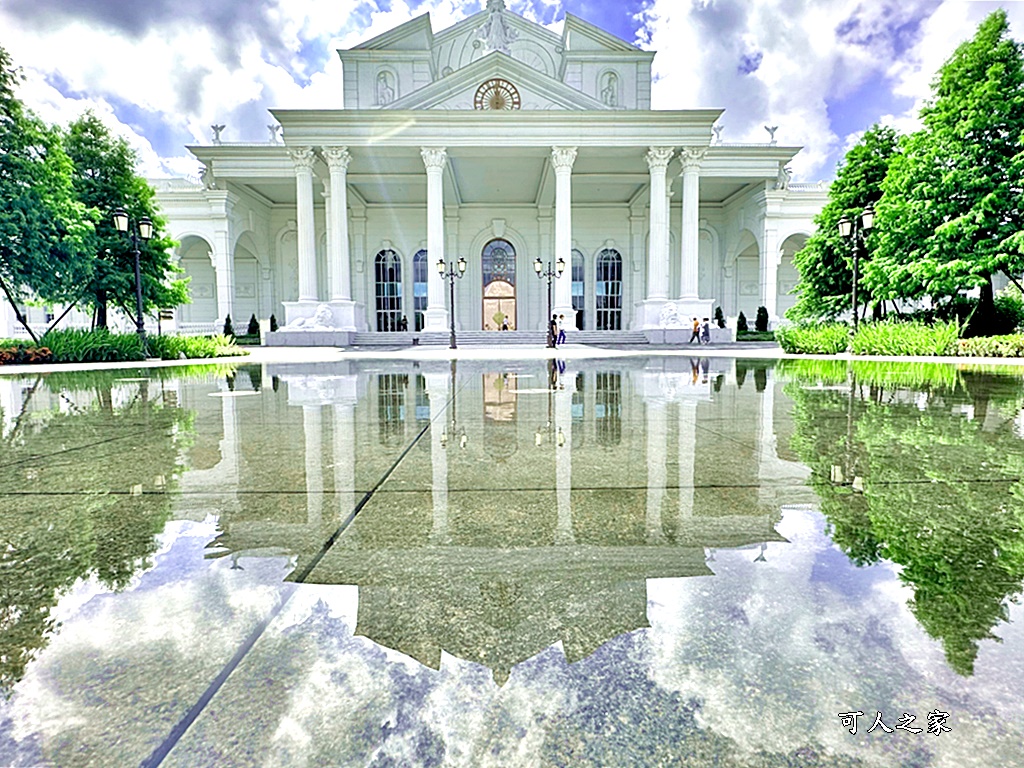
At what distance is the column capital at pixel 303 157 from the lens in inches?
1158

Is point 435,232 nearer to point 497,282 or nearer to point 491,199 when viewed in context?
point 491,199

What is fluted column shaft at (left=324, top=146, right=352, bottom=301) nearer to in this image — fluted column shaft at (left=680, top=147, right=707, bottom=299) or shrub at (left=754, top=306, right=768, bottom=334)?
fluted column shaft at (left=680, top=147, right=707, bottom=299)

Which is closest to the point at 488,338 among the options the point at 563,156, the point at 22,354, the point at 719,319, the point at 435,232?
the point at 435,232

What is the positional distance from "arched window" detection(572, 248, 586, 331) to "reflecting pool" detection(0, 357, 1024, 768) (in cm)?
3639

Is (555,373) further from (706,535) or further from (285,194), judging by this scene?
(285,194)

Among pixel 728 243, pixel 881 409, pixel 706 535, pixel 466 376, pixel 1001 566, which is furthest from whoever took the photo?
pixel 728 243

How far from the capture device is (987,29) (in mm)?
17953

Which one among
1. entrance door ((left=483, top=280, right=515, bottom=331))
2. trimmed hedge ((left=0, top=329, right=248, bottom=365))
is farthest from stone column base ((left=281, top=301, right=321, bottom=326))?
entrance door ((left=483, top=280, right=515, bottom=331))

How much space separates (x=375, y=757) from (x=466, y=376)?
32.8 ft

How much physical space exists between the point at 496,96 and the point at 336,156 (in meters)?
10.5

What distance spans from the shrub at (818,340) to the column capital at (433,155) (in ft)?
61.0

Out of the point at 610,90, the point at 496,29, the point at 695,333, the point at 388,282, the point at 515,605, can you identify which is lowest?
the point at 515,605

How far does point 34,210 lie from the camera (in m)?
17.5

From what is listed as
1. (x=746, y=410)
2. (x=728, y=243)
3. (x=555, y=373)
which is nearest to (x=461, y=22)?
(x=728, y=243)
